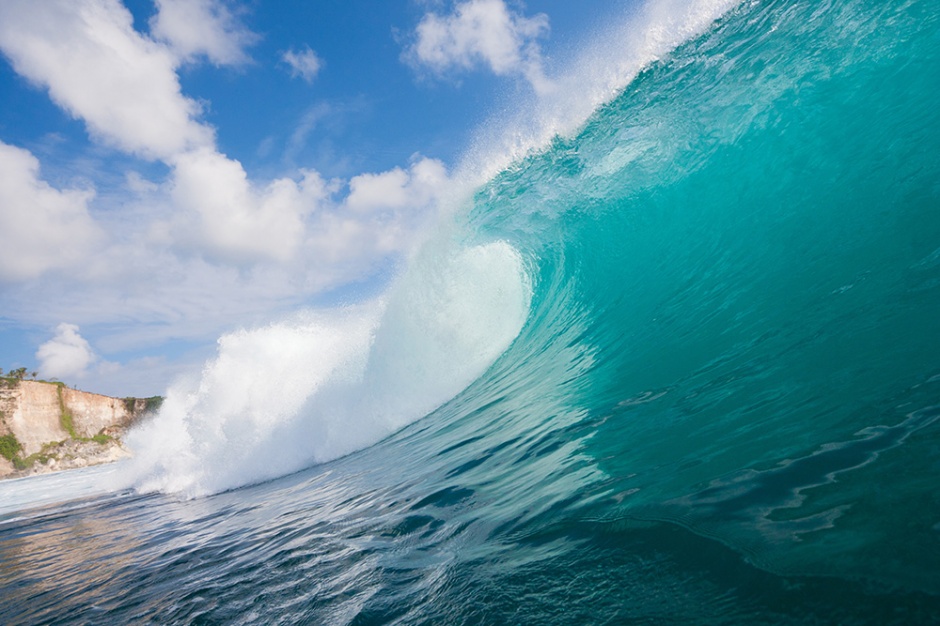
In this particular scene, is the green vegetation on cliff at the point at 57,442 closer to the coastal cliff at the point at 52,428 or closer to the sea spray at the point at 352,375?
the coastal cliff at the point at 52,428

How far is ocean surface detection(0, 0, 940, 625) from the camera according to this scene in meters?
1.81

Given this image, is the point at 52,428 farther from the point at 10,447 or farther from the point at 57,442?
the point at 10,447

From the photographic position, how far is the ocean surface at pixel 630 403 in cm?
181

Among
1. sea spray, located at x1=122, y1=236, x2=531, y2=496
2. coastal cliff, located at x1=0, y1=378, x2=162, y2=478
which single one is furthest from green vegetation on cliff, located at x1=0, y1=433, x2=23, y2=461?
sea spray, located at x1=122, y1=236, x2=531, y2=496

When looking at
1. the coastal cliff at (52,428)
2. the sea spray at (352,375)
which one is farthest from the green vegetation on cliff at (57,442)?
the sea spray at (352,375)

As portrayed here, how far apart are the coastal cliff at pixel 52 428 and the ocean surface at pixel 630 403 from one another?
47619 millimetres

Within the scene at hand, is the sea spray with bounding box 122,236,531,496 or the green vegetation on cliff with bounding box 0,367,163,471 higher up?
the green vegetation on cliff with bounding box 0,367,163,471

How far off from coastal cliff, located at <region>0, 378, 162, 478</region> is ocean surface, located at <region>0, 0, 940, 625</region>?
47.6 m

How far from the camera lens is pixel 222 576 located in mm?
3395

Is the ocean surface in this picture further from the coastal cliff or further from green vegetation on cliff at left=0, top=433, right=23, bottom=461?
the coastal cliff

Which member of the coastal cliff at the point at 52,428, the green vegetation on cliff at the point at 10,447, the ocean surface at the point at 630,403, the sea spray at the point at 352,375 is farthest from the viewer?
the coastal cliff at the point at 52,428

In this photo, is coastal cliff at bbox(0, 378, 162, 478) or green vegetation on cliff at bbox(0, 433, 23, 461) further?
coastal cliff at bbox(0, 378, 162, 478)

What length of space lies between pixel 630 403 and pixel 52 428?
62.5 m

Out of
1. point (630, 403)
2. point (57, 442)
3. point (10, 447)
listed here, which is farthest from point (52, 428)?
point (630, 403)
